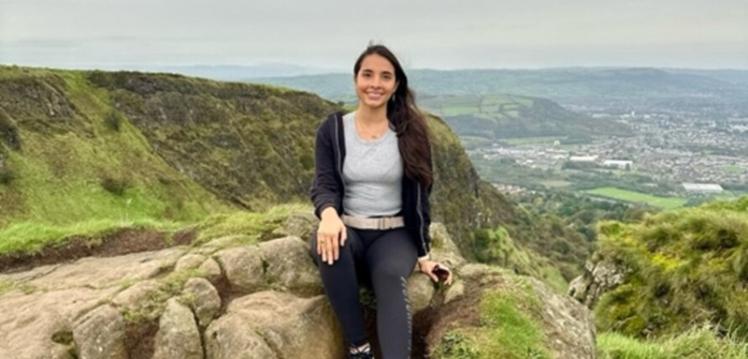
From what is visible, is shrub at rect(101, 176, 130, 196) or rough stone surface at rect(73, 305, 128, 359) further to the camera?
shrub at rect(101, 176, 130, 196)

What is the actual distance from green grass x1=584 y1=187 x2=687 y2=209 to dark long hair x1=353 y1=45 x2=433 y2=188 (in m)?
134

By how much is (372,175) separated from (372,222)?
0.51 metres

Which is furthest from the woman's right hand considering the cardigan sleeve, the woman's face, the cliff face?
the cliff face

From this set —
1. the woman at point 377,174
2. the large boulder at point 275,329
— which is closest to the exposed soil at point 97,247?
the large boulder at point 275,329

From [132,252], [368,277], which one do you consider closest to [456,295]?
[368,277]

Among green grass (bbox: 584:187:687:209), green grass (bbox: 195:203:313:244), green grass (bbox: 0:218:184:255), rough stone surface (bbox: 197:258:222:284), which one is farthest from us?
green grass (bbox: 584:187:687:209)

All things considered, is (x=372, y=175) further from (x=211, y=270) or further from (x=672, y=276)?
(x=672, y=276)

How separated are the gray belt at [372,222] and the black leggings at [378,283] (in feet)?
0.18

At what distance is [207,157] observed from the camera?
8100cm

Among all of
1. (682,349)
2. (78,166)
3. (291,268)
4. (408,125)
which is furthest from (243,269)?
(78,166)

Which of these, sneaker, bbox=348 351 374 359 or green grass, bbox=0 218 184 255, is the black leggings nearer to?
sneaker, bbox=348 351 374 359

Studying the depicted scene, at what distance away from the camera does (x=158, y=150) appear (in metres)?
74.9

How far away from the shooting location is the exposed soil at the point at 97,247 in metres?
10.7

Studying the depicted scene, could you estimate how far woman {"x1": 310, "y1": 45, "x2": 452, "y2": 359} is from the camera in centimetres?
710
